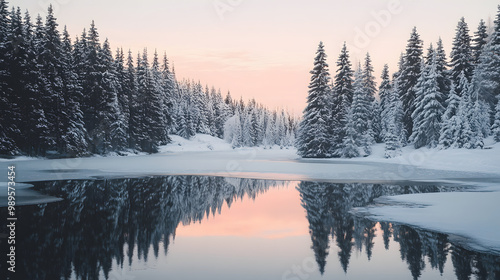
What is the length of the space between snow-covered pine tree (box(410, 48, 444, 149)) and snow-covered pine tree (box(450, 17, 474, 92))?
4.43m

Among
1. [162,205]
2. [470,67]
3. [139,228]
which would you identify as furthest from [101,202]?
[470,67]

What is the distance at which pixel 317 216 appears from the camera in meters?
13.7

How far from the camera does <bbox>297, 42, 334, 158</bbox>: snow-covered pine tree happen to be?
5291 centimetres

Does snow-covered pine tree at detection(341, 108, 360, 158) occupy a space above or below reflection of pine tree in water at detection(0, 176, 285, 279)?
above

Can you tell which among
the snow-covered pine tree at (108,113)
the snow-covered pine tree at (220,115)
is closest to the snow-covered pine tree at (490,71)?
the snow-covered pine tree at (108,113)

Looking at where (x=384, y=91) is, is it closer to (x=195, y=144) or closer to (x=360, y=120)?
(x=360, y=120)

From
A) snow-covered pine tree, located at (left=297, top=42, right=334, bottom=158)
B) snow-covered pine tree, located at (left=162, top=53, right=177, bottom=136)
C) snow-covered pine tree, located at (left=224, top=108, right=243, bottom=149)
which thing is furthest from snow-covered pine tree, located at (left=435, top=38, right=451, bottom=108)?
snow-covered pine tree, located at (left=224, top=108, right=243, bottom=149)

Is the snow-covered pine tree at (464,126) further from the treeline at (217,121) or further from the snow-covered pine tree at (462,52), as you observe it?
the treeline at (217,121)

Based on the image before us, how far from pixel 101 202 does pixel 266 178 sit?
521 inches

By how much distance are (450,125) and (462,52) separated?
14173 millimetres

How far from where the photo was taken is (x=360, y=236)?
10.6 m

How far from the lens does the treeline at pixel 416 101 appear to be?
151 feet

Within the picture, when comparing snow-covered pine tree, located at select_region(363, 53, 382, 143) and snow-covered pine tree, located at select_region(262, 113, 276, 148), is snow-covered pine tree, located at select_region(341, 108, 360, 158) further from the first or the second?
snow-covered pine tree, located at select_region(262, 113, 276, 148)

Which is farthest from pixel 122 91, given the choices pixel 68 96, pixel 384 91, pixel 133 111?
pixel 384 91
